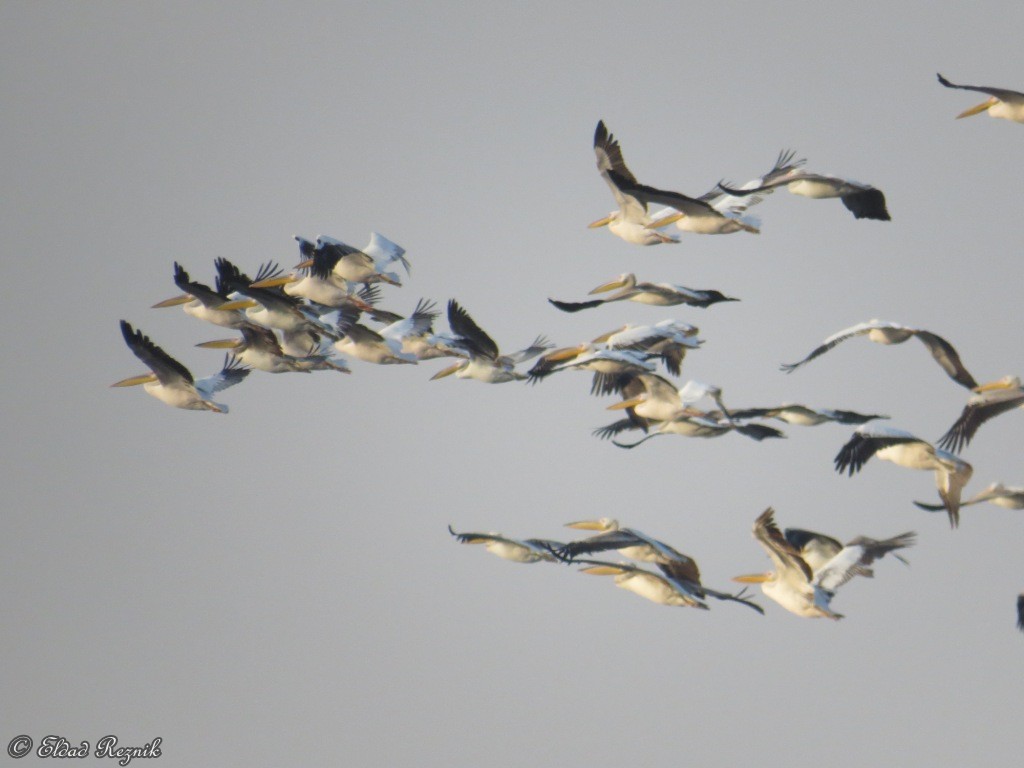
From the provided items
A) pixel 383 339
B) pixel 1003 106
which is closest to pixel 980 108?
pixel 1003 106

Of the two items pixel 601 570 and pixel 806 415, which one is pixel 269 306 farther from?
pixel 806 415

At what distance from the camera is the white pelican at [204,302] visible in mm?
24578

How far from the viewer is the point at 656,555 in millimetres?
23734

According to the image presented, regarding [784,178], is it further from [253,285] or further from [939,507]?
[253,285]

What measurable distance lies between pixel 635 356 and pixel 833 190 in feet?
11.6

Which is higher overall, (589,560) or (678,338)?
(678,338)

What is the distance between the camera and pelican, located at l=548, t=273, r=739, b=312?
2459cm

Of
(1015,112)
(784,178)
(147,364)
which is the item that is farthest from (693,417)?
(147,364)

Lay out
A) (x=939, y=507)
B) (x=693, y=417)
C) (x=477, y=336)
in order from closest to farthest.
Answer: (x=939, y=507)
(x=693, y=417)
(x=477, y=336)

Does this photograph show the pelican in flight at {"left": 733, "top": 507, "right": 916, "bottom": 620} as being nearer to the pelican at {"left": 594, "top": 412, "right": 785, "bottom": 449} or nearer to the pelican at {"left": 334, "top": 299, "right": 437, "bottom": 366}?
the pelican at {"left": 594, "top": 412, "right": 785, "bottom": 449}

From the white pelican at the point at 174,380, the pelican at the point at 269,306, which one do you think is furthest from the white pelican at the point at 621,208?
the white pelican at the point at 174,380

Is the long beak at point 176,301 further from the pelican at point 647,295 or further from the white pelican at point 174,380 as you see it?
the pelican at point 647,295

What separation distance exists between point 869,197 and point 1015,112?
2.27 m

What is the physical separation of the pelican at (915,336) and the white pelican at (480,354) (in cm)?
458
